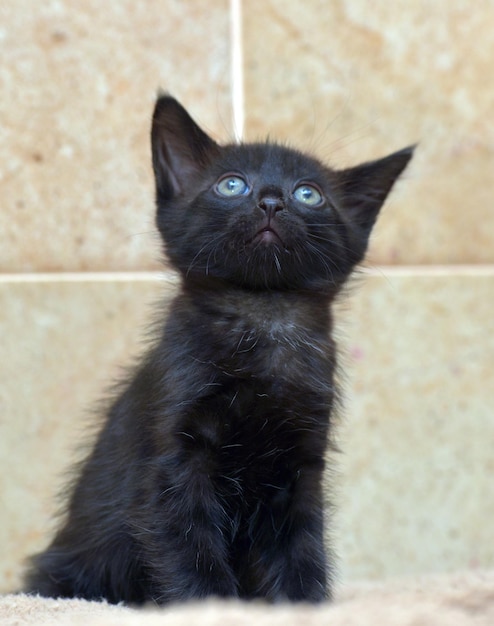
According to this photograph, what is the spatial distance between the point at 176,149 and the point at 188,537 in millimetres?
1011

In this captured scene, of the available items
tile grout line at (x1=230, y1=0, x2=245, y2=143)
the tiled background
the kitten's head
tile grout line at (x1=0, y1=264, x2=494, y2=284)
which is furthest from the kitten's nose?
tile grout line at (x1=230, y1=0, x2=245, y2=143)

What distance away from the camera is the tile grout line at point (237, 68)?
10.7 feet

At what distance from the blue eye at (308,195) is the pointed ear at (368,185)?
25 cm

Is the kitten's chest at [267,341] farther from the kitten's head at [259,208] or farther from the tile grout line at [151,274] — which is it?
the tile grout line at [151,274]

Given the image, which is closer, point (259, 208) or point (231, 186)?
point (259, 208)

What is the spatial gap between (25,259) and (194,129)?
39.7 inches

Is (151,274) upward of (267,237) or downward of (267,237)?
downward

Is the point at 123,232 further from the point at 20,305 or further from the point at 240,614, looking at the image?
the point at 240,614

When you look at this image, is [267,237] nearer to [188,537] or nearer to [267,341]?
[267,341]

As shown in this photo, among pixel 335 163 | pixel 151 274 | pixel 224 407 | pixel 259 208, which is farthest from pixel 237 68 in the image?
pixel 224 407

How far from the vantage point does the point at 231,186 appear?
2.25 metres

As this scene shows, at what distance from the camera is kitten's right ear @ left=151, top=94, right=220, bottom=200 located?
7.83 feet

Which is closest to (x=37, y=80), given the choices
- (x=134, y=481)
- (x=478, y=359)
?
(x=134, y=481)

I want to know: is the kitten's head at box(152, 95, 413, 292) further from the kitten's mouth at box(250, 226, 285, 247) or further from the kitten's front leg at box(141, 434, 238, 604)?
the kitten's front leg at box(141, 434, 238, 604)
